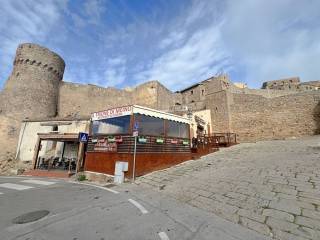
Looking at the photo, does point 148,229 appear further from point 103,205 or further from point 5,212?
point 5,212

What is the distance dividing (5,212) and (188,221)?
176 inches

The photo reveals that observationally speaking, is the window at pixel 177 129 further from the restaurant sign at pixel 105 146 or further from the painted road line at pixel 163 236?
the painted road line at pixel 163 236

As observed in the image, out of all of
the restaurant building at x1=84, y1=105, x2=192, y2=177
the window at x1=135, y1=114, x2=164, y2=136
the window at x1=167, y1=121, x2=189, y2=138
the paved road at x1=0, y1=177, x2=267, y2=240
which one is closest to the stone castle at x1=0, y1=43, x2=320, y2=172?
the window at x1=167, y1=121, x2=189, y2=138

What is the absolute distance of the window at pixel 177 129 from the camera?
11.5m

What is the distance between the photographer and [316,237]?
301 cm

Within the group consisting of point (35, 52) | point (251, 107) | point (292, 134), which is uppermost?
point (35, 52)

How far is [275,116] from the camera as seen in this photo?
21.1m

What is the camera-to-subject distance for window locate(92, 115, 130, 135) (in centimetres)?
993

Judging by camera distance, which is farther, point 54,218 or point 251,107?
point 251,107

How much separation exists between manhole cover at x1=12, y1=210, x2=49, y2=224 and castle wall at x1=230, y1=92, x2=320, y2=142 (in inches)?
849

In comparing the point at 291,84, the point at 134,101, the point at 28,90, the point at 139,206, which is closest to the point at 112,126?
the point at 139,206

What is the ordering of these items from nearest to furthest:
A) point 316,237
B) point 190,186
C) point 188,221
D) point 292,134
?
1. point 316,237
2. point 188,221
3. point 190,186
4. point 292,134

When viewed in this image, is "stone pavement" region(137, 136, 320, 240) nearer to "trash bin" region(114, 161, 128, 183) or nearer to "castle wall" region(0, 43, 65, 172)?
"trash bin" region(114, 161, 128, 183)

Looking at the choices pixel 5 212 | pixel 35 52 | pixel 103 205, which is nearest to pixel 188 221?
pixel 103 205
